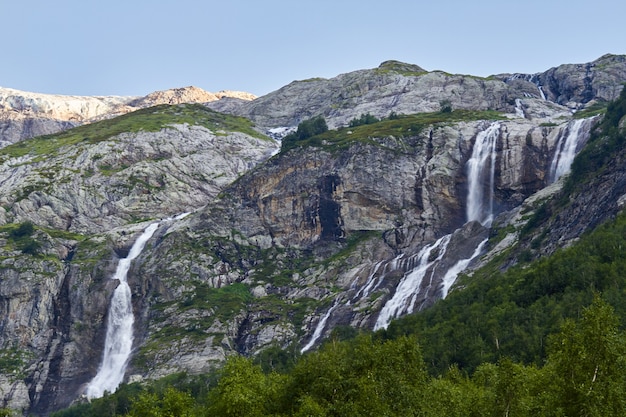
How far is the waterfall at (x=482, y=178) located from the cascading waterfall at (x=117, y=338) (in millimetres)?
73884

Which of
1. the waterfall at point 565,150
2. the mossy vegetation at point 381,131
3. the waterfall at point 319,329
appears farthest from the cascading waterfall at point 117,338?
the waterfall at point 565,150

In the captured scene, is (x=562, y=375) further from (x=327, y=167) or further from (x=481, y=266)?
(x=327, y=167)

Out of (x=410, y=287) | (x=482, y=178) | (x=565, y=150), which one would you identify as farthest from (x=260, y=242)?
(x=565, y=150)

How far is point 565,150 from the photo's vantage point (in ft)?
474

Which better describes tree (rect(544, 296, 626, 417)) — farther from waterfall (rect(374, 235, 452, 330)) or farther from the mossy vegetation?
the mossy vegetation

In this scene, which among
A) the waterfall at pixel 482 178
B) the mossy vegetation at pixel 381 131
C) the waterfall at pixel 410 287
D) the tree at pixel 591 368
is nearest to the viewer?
the tree at pixel 591 368

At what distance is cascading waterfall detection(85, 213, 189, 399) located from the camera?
122m

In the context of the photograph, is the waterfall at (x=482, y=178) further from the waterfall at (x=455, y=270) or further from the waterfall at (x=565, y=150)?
the waterfall at (x=455, y=270)

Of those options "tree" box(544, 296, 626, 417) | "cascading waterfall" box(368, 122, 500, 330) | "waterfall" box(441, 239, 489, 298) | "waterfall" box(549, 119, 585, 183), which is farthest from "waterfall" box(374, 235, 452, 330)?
"tree" box(544, 296, 626, 417)

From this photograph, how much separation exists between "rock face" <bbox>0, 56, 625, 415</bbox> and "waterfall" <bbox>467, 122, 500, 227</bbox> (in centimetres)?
63

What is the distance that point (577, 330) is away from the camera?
4469 centimetres

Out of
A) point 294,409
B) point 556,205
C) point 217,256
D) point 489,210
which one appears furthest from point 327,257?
point 294,409

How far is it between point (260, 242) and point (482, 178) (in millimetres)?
52088

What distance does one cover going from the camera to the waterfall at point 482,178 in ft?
473
